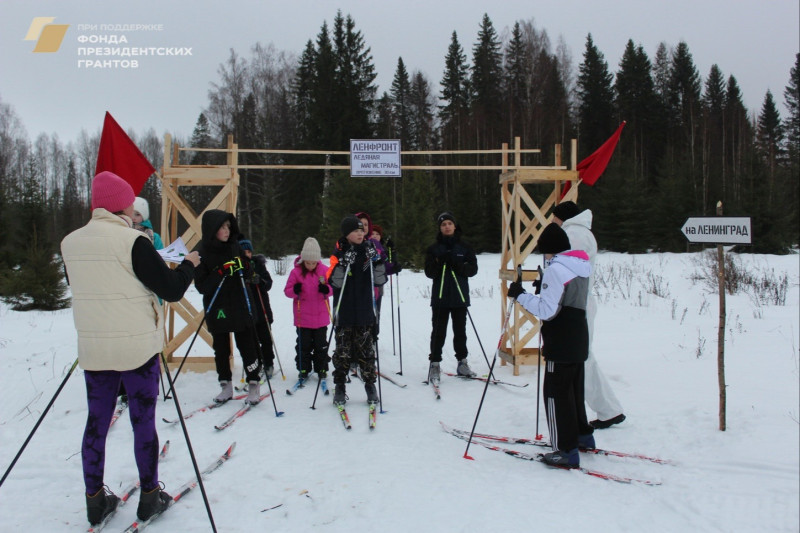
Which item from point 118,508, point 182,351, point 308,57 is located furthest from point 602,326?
point 308,57

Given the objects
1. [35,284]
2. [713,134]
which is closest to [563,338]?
[35,284]

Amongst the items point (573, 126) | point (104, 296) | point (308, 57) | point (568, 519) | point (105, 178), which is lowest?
point (568, 519)

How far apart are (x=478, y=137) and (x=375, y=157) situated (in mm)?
25037

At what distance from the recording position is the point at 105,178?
3045 millimetres

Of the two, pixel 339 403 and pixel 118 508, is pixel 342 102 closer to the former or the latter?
pixel 339 403

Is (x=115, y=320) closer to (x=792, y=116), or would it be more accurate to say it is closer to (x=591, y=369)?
(x=591, y=369)

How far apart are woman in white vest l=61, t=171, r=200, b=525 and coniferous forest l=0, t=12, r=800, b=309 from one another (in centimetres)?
1286

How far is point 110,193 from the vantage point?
301 cm

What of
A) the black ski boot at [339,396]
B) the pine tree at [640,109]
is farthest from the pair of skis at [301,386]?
the pine tree at [640,109]

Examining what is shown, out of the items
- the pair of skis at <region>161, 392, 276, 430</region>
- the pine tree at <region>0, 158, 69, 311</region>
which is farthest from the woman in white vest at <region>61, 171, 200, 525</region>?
the pine tree at <region>0, 158, 69, 311</region>

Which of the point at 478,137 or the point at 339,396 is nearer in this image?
the point at 339,396

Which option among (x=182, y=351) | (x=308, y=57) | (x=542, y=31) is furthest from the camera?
(x=542, y=31)

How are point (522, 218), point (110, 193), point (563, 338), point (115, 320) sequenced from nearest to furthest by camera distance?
point (115, 320)
point (110, 193)
point (563, 338)
point (522, 218)

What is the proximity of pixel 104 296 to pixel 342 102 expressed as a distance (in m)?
26.2
